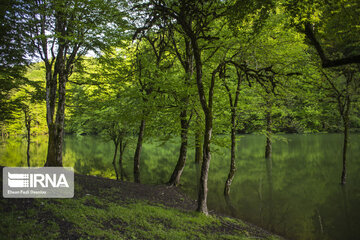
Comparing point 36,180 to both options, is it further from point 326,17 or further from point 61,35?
point 326,17

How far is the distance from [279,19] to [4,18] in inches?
558

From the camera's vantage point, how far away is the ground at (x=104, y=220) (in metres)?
5.15

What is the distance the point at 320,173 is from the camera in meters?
18.7

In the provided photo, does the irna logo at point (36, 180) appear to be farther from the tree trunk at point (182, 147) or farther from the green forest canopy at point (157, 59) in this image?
the tree trunk at point (182, 147)

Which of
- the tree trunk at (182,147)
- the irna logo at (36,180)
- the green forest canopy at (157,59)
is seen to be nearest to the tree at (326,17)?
the green forest canopy at (157,59)

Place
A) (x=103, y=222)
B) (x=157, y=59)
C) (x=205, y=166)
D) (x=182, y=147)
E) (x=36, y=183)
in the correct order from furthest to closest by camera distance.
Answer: (x=182, y=147)
(x=157, y=59)
(x=205, y=166)
(x=36, y=183)
(x=103, y=222)

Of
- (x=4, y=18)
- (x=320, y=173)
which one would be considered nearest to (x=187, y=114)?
(x=4, y=18)

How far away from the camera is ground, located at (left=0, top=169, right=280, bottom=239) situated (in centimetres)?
515

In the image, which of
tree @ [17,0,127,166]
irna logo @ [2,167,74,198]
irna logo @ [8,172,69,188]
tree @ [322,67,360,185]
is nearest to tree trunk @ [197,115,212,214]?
irna logo @ [2,167,74,198]

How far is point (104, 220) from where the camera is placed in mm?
6406

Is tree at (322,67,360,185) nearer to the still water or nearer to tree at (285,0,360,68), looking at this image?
the still water

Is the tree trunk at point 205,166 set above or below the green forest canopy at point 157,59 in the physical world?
below

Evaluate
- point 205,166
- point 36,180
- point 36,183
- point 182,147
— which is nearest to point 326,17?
point 205,166

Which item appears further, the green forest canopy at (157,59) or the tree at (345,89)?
the tree at (345,89)
